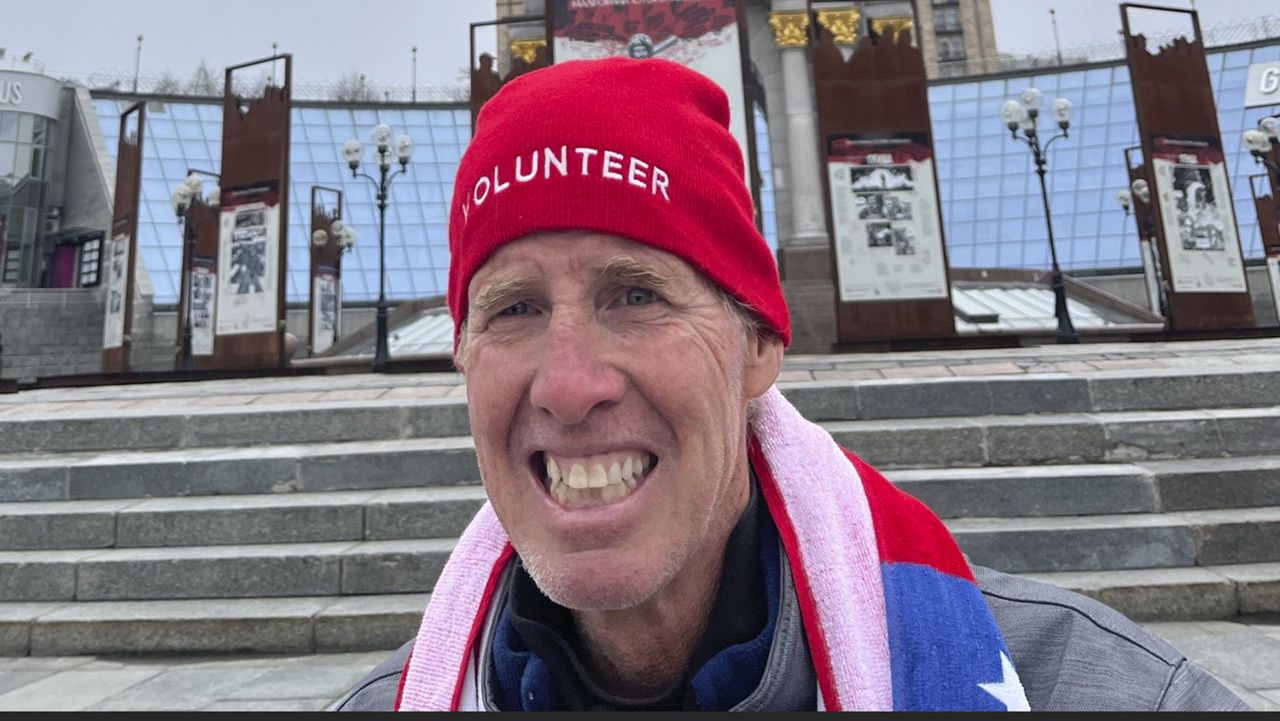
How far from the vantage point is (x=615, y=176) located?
1.03 meters

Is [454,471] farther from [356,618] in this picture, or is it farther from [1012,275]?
[1012,275]

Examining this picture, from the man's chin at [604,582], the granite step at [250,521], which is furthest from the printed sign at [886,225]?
the man's chin at [604,582]

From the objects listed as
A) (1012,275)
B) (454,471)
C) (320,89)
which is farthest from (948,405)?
(320,89)

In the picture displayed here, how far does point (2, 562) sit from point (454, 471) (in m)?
2.61

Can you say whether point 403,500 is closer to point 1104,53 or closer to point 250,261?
point 250,261

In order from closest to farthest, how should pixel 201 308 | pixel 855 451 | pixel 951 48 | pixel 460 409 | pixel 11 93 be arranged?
pixel 855 451 < pixel 460 409 < pixel 201 308 < pixel 11 93 < pixel 951 48

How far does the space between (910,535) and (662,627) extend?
39 centimetres

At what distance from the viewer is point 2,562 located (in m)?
4.18

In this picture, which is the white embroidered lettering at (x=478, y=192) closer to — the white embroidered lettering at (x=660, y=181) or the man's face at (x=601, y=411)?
the man's face at (x=601, y=411)

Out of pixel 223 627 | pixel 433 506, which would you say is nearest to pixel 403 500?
pixel 433 506

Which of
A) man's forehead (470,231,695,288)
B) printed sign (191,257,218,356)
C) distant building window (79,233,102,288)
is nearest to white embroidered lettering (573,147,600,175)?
man's forehead (470,231,695,288)

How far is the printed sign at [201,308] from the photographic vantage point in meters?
16.6

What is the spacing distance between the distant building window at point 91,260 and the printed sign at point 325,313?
74.0 feet

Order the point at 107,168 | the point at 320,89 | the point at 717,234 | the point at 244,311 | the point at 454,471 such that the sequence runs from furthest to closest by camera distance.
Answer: the point at 320,89, the point at 107,168, the point at 244,311, the point at 454,471, the point at 717,234
